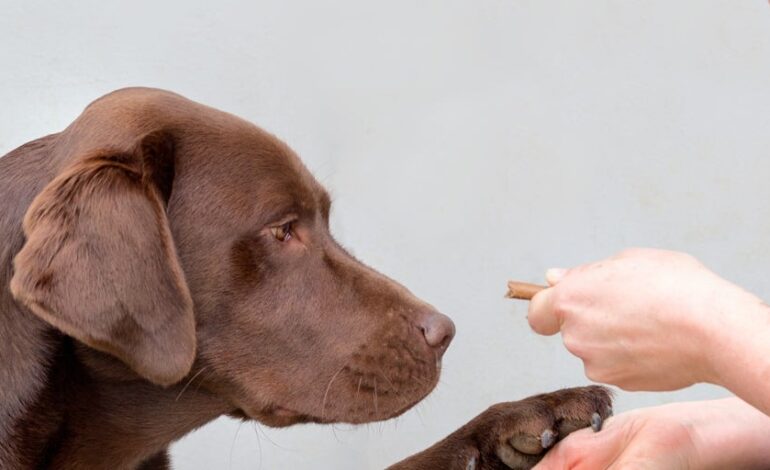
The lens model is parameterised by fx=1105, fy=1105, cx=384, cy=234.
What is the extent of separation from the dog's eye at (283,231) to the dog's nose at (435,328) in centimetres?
29

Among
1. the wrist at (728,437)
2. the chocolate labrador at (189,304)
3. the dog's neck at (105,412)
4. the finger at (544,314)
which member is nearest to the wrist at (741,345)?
the finger at (544,314)

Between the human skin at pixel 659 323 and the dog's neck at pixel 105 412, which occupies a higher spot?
the human skin at pixel 659 323

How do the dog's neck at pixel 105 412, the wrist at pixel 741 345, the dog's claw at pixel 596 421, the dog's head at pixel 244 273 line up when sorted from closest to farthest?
1. the wrist at pixel 741 345
2. the dog's head at pixel 244 273
3. the dog's neck at pixel 105 412
4. the dog's claw at pixel 596 421

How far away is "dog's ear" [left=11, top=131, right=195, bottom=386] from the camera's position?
5.64 ft

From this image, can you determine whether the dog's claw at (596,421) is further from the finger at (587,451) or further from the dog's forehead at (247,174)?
the dog's forehead at (247,174)

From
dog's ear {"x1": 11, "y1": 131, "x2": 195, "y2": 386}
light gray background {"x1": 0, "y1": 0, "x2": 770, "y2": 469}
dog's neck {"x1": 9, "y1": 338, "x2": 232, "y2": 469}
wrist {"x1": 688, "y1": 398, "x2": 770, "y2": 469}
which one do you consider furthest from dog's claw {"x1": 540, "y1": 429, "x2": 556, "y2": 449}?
light gray background {"x1": 0, "y1": 0, "x2": 770, "y2": 469}

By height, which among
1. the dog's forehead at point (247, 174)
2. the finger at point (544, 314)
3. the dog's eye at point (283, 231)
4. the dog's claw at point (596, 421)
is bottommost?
the dog's claw at point (596, 421)

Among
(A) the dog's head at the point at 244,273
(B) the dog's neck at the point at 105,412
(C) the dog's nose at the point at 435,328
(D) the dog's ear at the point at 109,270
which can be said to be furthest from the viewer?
(C) the dog's nose at the point at 435,328

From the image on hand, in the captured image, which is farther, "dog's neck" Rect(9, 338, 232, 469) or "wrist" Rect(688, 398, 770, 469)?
"wrist" Rect(688, 398, 770, 469)

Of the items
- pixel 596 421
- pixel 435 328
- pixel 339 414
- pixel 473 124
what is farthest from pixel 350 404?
pixel 473 124

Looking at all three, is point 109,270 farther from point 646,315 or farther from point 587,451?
point 587,451

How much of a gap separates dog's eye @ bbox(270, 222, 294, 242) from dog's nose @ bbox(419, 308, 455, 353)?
29 centimetres

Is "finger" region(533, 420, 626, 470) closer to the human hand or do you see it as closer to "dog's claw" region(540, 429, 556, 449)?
"dog's claw" region(540, 429, 556, 449)

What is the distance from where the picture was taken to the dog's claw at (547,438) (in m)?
2.27
